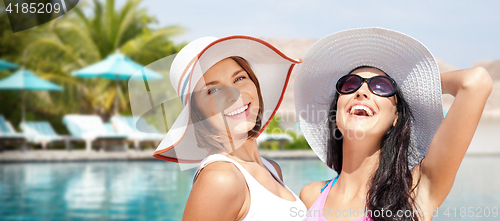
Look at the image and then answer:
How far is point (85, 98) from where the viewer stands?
22.4 metres

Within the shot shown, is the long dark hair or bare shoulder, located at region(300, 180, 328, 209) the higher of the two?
the long dark hair

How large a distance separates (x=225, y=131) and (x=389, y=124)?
892 millimetres

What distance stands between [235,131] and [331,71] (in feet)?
2.67

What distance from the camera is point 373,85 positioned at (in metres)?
2.36

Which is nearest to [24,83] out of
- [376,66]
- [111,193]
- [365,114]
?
[111,193]

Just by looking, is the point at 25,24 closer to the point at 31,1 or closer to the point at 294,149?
the point at 31,1

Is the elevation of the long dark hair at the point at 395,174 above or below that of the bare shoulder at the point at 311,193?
above

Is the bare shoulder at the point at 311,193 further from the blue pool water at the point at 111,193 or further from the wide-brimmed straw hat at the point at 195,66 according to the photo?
the blue pool water at the point at 111,193

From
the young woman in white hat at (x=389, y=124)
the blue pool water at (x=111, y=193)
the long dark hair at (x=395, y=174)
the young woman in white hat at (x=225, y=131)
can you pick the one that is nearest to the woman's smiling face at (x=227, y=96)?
the young woman in white hat at (x=225, y=131)

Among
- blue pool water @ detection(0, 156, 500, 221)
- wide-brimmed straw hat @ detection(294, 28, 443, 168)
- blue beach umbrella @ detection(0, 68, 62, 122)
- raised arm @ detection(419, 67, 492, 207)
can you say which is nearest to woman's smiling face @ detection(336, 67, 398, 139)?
wide-brimmed straw hat @ detection(294, 28, 443, 168)

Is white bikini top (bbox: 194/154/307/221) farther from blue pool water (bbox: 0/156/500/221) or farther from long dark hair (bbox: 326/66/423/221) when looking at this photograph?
blue pool water (bbox: 0/156/500/221)

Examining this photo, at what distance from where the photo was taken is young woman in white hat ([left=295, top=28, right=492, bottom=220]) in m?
2.04

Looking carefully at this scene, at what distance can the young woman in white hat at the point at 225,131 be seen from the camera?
1.88 m

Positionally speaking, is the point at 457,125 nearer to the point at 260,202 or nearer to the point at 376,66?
the point at 376,66
